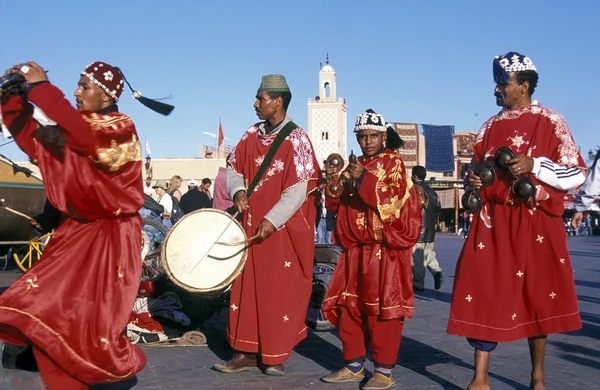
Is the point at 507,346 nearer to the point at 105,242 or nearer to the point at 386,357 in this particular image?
the point at 386,357

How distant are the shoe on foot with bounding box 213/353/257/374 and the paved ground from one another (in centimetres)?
7

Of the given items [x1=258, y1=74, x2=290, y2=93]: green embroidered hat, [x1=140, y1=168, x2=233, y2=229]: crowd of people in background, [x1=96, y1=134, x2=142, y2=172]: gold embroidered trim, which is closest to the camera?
[x1=96, y1=134, x2=142, y2=172]: gold embroidered trim

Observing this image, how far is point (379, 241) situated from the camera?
18.0 ft

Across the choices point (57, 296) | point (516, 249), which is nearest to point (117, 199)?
point (57, 296)

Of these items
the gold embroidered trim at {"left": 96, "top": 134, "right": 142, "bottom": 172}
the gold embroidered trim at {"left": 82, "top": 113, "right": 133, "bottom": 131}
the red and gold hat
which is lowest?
the gold embroidered trim at {"left": 96, "top": 134, "right": 142, "bottom": 172}

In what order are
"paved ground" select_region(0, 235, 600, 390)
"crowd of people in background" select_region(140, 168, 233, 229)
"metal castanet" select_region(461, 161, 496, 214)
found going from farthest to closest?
"crowd of people in background" select_region(140, 168, 233, 229), "paved ground" select_region(0, 235, 600, 390), "metal castanet" select_region(461, 161, 496, 214)

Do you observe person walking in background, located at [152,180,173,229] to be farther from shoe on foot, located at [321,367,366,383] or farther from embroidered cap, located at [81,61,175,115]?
embroidered cap, located at [81,61,175,115]

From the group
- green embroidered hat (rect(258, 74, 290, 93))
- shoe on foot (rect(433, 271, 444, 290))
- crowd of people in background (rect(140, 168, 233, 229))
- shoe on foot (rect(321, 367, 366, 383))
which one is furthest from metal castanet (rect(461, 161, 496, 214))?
crowd of people in background (rect(140, 168, 233, 229))

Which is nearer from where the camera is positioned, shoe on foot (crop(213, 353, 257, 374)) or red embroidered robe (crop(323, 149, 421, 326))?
red embroidered robe (crop(323, 149, 421, 326))

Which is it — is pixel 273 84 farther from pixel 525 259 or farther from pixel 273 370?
pixel 525 259

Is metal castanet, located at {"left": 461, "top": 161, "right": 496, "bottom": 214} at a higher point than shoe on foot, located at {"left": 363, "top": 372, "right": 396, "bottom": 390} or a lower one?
higher

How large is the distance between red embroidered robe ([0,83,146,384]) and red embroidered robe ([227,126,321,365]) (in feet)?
5.67

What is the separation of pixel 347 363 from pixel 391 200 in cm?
124

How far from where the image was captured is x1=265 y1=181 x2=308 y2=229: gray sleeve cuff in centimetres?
554
